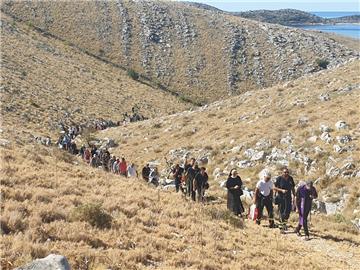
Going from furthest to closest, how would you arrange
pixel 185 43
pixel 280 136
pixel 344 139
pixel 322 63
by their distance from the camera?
pixel 185 43 < pixel 322 63 < pixel 280 136 < pixel 344 139

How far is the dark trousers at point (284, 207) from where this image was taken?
16.5 metres

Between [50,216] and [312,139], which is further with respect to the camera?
[312,139]

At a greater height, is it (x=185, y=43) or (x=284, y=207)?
(x=185, y=43)

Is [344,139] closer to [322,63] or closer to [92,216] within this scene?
[92,216]

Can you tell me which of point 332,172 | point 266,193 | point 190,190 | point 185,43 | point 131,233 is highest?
point 185,43

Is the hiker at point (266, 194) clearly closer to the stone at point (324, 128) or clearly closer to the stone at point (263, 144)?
the stone at point (263, 144)

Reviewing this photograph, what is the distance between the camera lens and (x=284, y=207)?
16656 mm

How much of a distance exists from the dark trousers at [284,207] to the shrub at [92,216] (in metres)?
6.75

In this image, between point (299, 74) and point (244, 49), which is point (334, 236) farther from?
point (244, 49)

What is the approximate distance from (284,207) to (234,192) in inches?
73.1

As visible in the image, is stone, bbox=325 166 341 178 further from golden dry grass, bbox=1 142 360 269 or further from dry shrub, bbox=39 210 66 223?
dry shrub, bbox=39 210 66 223

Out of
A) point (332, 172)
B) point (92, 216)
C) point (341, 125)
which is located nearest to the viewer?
point (92, 216)

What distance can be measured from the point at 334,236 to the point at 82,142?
2837 centimetres

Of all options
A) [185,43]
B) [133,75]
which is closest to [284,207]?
[133,75]
